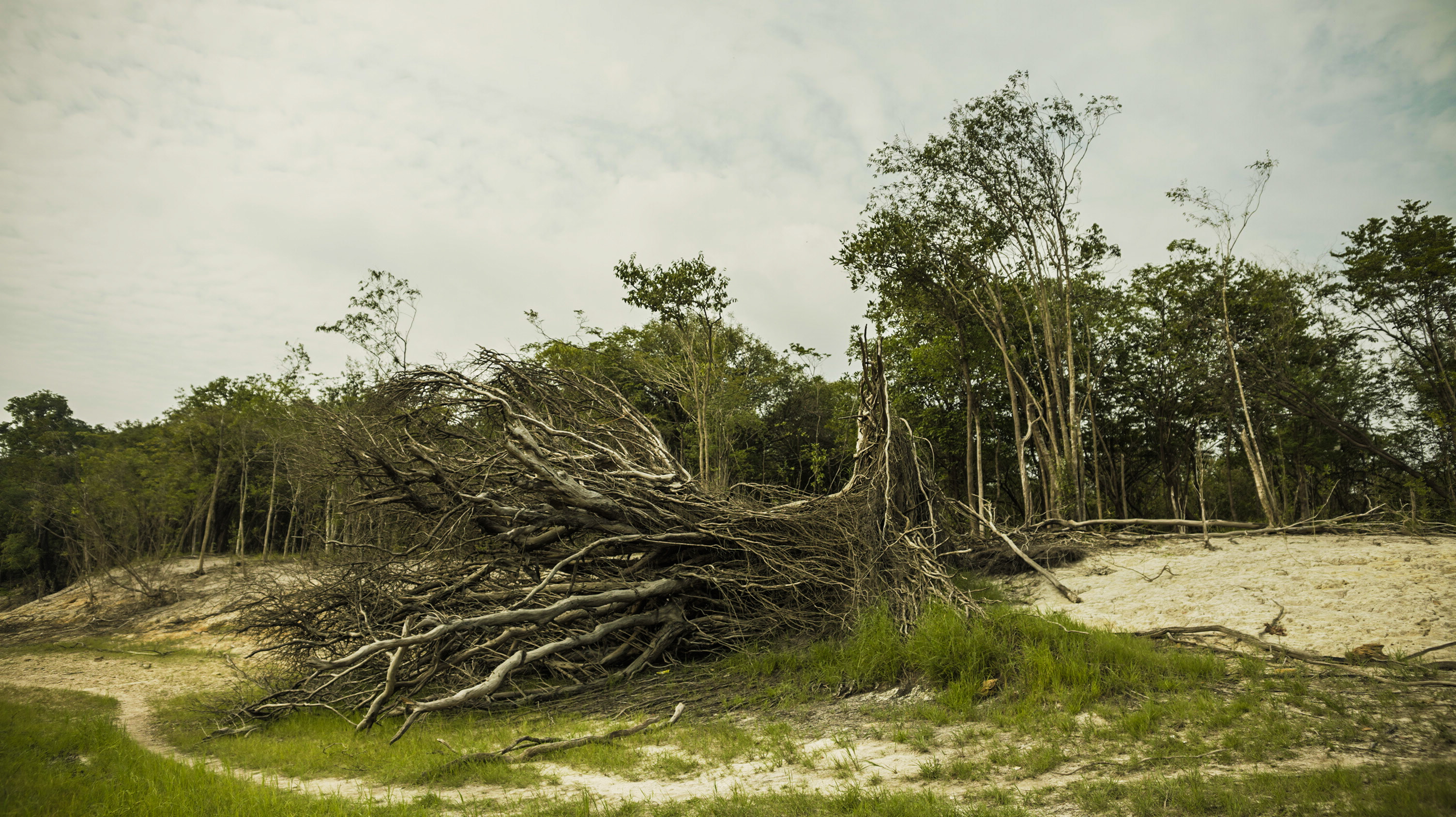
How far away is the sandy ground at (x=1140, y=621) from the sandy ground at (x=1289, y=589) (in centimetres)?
2

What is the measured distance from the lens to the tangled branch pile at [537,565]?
686cm

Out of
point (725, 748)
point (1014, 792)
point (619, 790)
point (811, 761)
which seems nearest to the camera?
point (1014, 792)

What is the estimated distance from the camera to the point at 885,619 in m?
6.64

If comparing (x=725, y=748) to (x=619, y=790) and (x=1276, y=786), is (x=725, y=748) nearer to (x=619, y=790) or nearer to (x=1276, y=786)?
(x=619, y=790)

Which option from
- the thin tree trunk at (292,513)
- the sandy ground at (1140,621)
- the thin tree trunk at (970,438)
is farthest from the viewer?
the thin tree trunk at (970,438)

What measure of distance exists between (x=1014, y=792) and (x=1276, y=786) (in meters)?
1.11

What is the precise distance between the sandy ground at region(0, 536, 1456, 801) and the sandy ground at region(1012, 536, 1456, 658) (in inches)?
0.6

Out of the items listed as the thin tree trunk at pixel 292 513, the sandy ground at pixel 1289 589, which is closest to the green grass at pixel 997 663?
the sandy ground at pixel 1289 589

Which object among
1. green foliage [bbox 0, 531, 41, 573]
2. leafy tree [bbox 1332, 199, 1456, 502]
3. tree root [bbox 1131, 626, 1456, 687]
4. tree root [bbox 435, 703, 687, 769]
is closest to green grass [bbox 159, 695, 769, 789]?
tree root [bbox 435, 703, 687, 769]

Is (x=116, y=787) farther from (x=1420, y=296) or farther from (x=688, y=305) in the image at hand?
(x=1420, y=296)

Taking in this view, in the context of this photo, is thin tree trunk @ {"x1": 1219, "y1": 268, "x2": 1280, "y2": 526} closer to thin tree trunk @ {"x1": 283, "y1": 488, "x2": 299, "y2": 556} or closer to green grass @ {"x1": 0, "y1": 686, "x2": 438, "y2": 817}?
green grass @ {"x1": 0, "y1": 686, "x2": 438, "y2": 817}

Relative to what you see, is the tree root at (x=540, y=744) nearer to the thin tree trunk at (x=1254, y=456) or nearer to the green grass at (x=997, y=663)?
the green grass at (x=997, y=663)

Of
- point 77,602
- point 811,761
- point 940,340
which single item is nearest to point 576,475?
point 811,761

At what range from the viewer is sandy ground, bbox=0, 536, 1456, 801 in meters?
3.93
